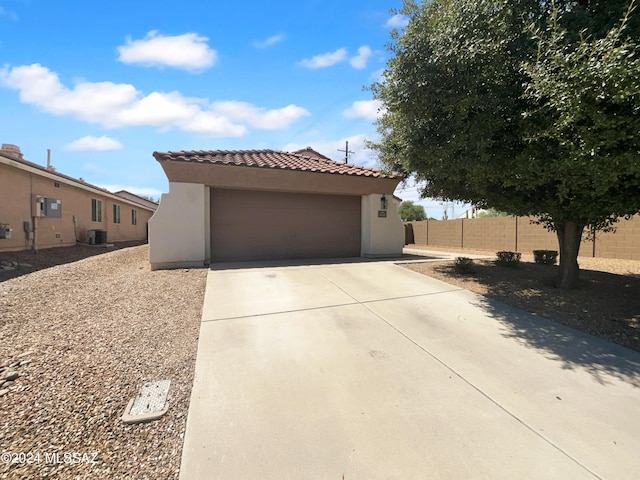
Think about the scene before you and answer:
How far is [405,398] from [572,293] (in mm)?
5586

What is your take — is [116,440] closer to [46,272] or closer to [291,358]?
[291,358]

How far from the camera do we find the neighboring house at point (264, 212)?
8.54 meters

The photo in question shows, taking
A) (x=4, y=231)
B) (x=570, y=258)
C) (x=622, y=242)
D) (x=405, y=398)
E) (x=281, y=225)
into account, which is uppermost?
(x=281, y=225)

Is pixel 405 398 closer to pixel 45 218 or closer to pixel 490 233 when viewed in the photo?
pixel 45 218

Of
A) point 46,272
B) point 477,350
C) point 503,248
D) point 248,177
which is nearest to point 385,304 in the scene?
point 477,350

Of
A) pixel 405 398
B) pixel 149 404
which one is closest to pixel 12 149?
pixel 149 404

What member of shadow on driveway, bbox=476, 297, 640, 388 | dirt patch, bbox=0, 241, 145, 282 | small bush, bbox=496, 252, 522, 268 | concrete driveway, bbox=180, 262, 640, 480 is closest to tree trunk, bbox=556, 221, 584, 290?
small bush, bbox=496, 252, 522, 268

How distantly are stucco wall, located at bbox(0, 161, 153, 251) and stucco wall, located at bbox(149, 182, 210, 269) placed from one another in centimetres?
623

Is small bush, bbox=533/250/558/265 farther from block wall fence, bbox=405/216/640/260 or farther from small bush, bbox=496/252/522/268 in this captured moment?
small bush, bbox=496/252/522/268

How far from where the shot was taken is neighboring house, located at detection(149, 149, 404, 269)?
8539 millimetres

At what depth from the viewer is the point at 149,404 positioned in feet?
8.52

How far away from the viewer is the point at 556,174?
14.5 feet

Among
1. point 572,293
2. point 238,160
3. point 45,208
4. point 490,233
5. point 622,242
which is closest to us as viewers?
point 572,293

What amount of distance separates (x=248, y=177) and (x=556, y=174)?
7.63m
